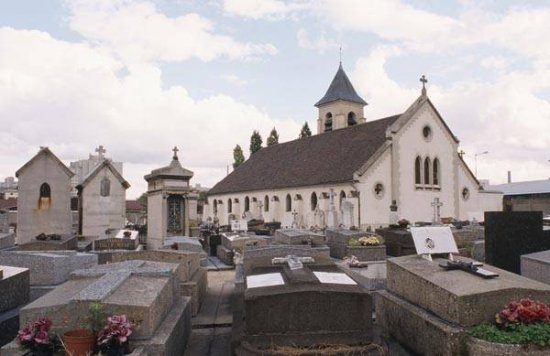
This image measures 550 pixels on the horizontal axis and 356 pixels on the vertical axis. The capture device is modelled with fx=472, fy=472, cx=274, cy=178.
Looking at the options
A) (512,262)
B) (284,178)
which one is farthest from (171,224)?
(284,178)

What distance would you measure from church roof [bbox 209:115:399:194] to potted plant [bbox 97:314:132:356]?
26.5m

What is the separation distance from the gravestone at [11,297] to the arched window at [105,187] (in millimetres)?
13186

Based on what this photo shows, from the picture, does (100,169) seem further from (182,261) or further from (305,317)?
(305,317)

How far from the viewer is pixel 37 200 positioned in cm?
1728

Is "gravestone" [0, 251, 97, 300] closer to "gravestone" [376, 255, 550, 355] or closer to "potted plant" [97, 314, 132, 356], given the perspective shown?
"potted plant" [97, 314, 132, 356]

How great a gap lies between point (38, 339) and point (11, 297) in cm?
262

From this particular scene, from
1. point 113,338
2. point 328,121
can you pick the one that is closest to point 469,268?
point 113,338

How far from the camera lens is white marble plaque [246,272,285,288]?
5242mm

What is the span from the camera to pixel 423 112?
3428 centimetres

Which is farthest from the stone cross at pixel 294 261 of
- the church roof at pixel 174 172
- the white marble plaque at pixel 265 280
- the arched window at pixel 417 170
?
the arched window at pixel 417 170

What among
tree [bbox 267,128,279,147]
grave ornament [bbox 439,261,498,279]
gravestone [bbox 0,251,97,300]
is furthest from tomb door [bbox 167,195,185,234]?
tree [bbox 267,128,279,147]

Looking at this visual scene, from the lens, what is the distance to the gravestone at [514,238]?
9.58 meters

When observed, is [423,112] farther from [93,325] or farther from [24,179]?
[93,325]

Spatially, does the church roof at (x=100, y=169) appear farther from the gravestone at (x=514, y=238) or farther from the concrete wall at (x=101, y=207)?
the gravestone at (x=514, y=238)
